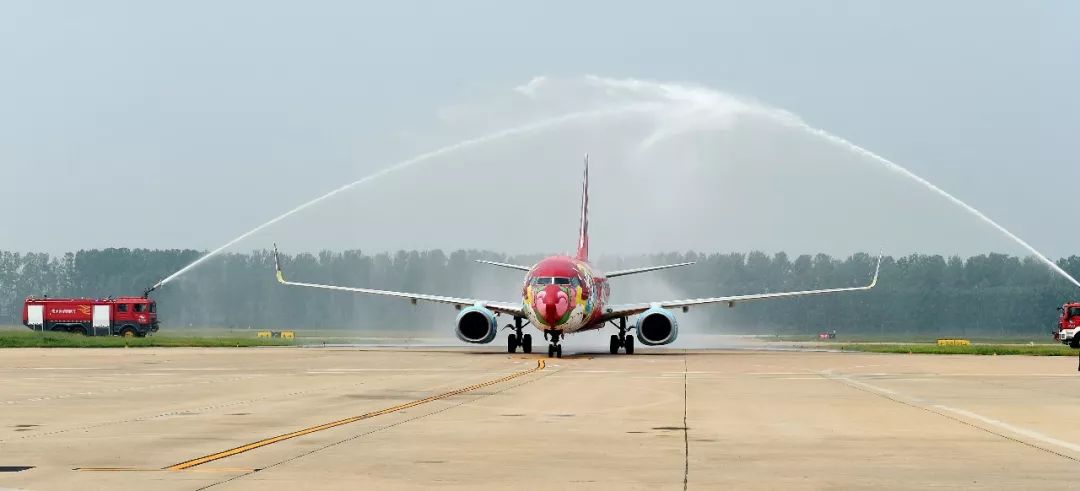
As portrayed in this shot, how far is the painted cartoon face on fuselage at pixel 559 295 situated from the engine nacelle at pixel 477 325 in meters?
4.95

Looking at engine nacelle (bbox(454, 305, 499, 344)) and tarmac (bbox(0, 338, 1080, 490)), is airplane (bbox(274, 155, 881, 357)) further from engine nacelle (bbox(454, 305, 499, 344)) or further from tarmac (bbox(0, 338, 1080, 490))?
tarmac (bbox(0, 338, 1080, 490))

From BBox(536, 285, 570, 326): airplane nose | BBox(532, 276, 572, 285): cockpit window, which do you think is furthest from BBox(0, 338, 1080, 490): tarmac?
BBox(532, 276, 572, 285): cockpit window

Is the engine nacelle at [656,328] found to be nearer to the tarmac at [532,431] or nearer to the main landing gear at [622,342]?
the main landing gear at [622,342]

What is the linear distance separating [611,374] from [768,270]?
138831mm

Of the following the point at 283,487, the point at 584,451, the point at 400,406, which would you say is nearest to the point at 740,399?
the point at 400,406

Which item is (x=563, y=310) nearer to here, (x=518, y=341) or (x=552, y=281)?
(x=552, y=281)

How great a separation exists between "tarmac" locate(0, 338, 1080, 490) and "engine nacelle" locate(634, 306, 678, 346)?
79.6ft

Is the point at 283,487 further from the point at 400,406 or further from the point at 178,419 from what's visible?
the point at 400,406

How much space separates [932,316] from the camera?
148250mm

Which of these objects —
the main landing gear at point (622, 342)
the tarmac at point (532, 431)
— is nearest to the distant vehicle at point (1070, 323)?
the main landing gear at point (622, 342)

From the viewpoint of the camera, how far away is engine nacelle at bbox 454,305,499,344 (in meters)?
67.4

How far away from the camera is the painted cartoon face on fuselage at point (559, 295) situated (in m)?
60.2

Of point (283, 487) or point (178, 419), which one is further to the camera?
point (178, 419)

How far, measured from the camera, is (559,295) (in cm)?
6006
